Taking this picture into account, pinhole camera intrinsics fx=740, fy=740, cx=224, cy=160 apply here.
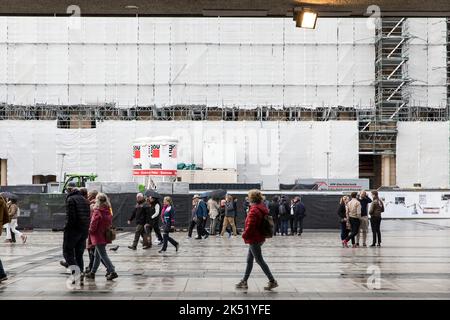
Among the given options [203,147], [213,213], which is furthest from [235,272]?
[203,147]

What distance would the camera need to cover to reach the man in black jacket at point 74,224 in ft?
42.2

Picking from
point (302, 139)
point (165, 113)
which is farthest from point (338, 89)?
point (165, 113)

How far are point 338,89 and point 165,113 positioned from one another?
12.5 metres

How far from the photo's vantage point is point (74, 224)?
1291 cm

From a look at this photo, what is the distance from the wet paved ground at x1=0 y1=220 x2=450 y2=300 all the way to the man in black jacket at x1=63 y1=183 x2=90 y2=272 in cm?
58

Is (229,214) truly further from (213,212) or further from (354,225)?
(354,225)

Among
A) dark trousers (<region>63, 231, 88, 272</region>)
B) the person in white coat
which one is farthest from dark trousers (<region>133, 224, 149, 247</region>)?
the person in white coat

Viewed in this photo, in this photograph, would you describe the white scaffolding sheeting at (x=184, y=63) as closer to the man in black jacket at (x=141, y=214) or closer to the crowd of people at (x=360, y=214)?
the crowd of people at (x=360, y=214)

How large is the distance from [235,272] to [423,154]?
1589 inches

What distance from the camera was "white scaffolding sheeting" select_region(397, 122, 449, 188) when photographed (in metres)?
51.9

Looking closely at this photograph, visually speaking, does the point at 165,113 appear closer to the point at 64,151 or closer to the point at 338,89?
the point at 64,151

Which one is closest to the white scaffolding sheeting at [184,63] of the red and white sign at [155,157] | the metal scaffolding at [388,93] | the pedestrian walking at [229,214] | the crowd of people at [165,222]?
the metal scaffolding at [388,93]

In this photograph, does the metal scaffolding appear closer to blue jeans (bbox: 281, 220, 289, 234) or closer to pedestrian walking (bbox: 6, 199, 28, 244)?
blue jeans (bbox: 281, 220, 289, 234)
